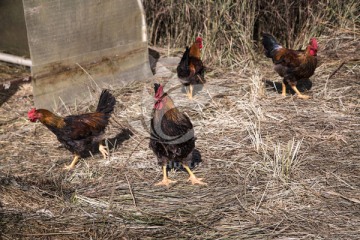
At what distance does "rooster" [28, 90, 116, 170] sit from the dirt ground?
19 cm

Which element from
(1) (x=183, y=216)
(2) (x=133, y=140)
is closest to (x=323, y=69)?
(2) (x=133, y=140)

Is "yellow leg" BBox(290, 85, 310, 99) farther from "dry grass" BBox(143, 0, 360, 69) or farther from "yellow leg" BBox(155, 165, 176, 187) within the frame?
"yellow leg" BBox(155, 165, 176, 187)

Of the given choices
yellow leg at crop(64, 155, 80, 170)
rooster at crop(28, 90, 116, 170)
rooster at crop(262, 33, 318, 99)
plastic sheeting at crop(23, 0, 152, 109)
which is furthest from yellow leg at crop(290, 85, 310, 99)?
yellow leg at crop(64, 155, 80, 170)

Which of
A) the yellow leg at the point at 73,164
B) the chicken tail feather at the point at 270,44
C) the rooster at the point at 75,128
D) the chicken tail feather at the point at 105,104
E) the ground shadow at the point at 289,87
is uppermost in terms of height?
the chicken tail feather at the point at 270,44

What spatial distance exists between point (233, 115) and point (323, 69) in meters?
2.25

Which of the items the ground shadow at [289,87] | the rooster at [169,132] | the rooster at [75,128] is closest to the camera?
the rooster at [169,132]

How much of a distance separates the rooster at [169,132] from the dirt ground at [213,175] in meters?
0.34

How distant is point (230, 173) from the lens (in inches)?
200

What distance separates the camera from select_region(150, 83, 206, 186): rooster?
4.74 m

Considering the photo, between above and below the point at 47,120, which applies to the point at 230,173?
below

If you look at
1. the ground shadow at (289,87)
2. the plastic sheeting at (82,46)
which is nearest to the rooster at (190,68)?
the plastic sheeting at (82,46)

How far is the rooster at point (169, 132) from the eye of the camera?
187 inches

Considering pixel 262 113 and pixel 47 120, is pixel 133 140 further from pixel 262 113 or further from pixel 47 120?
pixel 262 113

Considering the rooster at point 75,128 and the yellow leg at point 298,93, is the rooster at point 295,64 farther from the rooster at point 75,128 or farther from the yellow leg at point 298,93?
the rooster at point 75,128
